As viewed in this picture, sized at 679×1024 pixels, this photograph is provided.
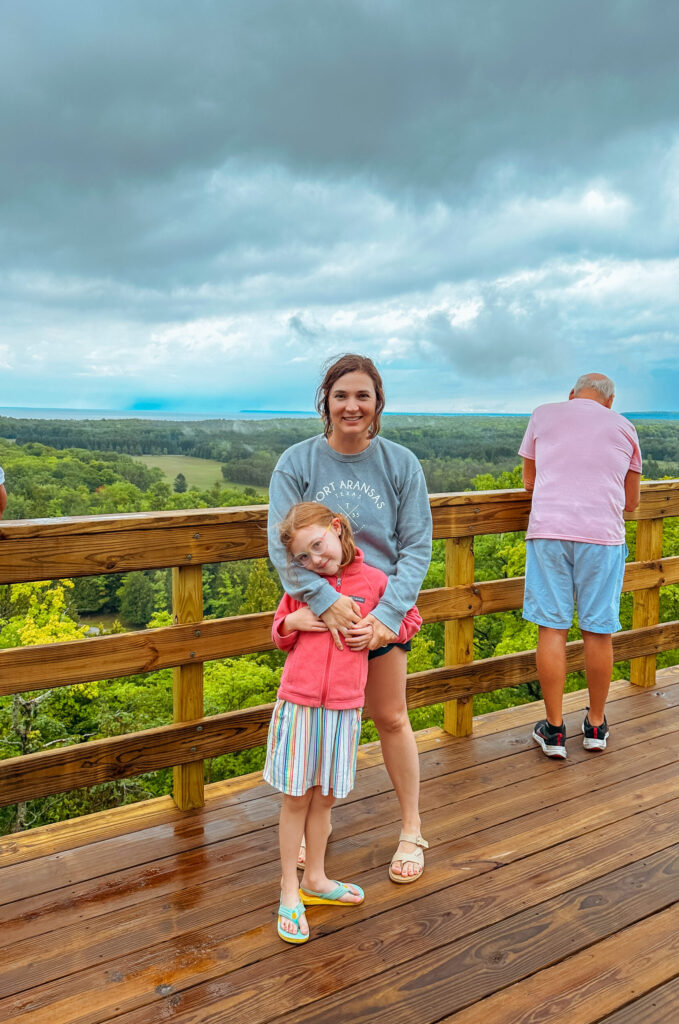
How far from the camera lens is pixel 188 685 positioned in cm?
234

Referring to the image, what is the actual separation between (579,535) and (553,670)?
566 mm

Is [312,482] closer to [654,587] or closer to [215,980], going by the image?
[215,980]

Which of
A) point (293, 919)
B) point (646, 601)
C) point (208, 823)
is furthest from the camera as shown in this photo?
point (646, 601)

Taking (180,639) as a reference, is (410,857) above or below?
below

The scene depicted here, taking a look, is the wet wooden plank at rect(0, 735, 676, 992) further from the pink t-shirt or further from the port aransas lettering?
the port aransas lettering

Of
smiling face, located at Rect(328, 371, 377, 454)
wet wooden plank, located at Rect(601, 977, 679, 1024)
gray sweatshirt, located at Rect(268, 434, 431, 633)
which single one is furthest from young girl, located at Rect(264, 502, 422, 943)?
Result: wet wooden plank, located at Rect(601, 977, 679, 1024)

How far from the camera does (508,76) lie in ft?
152

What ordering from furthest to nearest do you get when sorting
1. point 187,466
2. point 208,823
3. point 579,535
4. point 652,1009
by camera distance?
point 187,466, point 579,535, point 208,823, point 652,1009

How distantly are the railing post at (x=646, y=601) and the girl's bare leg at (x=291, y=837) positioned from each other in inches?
94.4

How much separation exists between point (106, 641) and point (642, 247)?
73.0m

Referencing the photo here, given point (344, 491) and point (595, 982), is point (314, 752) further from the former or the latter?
point (595, 982)

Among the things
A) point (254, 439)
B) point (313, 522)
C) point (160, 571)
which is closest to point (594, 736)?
point (313, 522)

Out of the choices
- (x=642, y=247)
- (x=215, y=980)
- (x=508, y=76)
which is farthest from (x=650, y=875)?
(x=642, y=247)

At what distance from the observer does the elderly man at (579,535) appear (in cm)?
276
